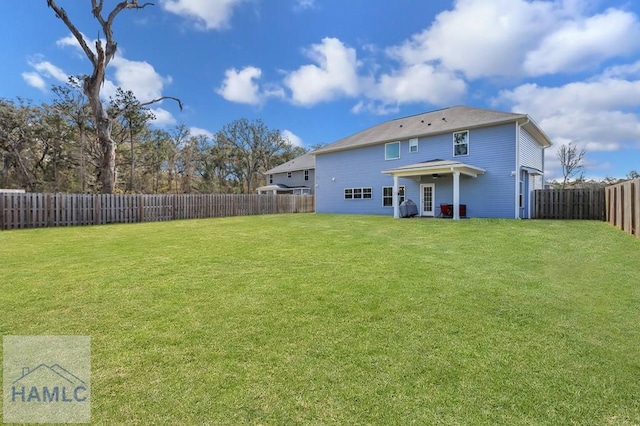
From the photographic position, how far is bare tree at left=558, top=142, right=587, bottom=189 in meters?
28.4

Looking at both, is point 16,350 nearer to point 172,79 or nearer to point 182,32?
point 182,32

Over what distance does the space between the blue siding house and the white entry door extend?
0.05 metres

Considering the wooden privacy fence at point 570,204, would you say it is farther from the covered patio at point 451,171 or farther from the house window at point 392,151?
the house window at point 392,151

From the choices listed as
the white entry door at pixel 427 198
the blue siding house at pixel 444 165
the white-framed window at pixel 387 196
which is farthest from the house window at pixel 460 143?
the white-framed window at pixel 387 196

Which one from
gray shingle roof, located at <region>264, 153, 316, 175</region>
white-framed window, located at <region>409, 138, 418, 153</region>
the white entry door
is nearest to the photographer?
the white entry door

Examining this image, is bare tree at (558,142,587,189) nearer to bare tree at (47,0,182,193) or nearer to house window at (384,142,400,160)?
house window at (384,142,400,160)

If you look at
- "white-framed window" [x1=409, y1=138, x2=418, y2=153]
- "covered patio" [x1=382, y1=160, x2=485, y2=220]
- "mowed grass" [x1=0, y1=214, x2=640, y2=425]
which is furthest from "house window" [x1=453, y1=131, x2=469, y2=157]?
"mowed grass" [x1=0, y1=214, x2=640, y2=425]

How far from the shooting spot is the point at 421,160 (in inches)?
700

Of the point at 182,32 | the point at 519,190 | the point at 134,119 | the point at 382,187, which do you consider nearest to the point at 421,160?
the point at 382,187

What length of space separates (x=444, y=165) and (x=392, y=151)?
510 cm

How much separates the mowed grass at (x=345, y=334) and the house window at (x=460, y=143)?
11271 millimetres

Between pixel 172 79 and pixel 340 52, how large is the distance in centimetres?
1251

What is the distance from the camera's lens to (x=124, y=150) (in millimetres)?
29516

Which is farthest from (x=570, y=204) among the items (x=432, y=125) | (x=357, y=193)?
(x=357, y=193)
